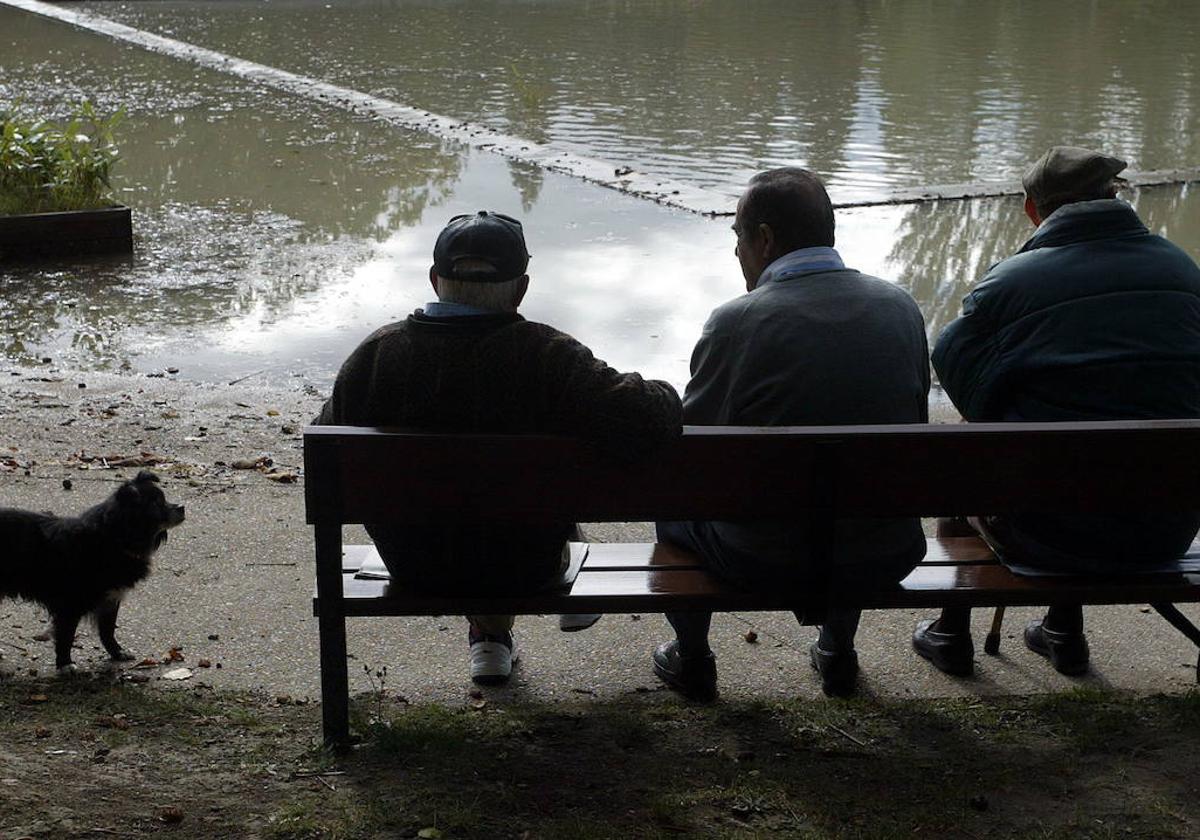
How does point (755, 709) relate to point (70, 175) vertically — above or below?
below

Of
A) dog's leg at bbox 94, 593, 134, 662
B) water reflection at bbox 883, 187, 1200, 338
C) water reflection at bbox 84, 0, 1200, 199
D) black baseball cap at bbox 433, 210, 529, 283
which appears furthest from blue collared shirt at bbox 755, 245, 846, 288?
water reflection at bbox 84, 0, 1200, 199

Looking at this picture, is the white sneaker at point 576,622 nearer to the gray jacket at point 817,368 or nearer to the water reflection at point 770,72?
the gray jacket at point 817,368

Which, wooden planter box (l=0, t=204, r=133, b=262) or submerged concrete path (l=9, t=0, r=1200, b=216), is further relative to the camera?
submerged concrete path (l=9, t=0, r=1200, b=216)

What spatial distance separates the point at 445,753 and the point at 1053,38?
22.5 metres

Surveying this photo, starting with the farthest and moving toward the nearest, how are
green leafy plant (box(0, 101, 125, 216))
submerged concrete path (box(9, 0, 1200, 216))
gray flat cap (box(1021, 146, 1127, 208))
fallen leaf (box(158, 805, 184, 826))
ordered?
1. submerged concrete path (box(9, 0, 1200, 216))
2. green leafy plant (box(0, 101, 125, 216))
3. gray flat cap (box(1021, 146, 1127, 208))
4. fallen leaf (box(158, 805, 184, 826))

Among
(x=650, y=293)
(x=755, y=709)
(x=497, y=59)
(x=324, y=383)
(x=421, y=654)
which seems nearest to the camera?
(x=755, y=709)

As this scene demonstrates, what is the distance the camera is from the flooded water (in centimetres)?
916

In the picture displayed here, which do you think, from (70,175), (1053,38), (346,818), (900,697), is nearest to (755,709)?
(900,697)

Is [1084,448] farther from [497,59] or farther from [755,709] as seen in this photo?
[497,59]

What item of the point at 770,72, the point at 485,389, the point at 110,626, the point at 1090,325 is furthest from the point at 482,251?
the point at 770,72

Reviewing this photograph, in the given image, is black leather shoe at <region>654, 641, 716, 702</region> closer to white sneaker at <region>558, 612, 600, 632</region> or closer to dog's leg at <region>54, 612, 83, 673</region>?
white sneaker at <region>558, 612, 600, 632</region>

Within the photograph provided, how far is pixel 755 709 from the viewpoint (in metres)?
4.20

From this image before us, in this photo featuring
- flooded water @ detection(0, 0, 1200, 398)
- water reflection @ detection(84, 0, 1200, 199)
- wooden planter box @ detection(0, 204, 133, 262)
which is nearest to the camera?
flooded water @ detection(0, 0, 1200, 398)

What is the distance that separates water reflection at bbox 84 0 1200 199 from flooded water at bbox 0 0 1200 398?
7cm
